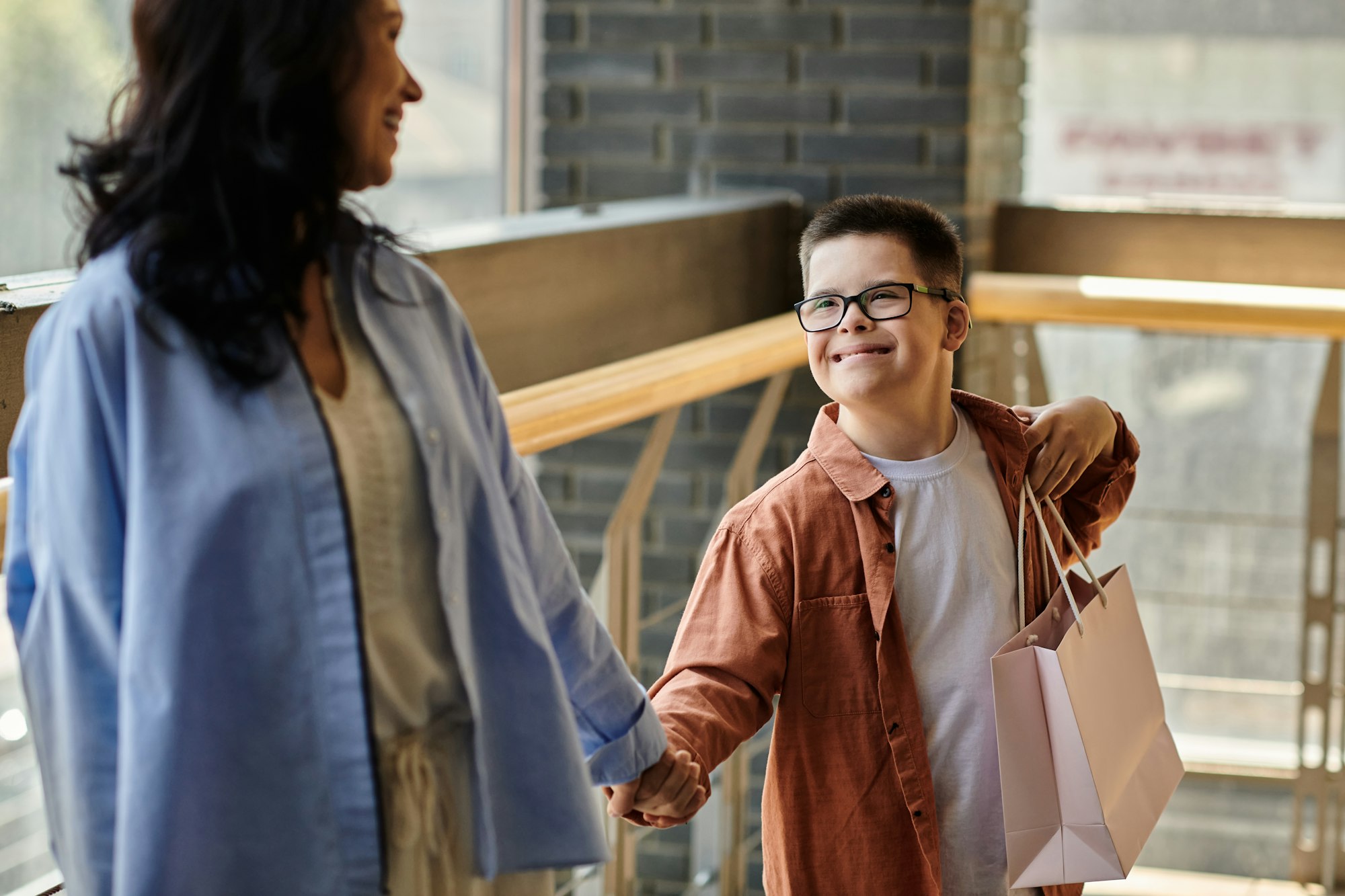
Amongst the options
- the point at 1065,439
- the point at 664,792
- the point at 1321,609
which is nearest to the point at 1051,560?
the point at 1065,439

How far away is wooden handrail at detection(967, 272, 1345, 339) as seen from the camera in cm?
231

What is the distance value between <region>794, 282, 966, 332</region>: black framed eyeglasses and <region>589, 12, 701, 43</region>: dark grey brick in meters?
1.94

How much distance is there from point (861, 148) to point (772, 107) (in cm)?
21

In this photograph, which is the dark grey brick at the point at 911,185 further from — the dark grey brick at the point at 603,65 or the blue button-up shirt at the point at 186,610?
the blue button-up shirt at the point at 186,610

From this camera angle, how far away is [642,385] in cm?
166

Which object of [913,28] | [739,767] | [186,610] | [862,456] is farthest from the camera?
[913,28]

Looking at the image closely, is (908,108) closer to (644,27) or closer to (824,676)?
(644,27)

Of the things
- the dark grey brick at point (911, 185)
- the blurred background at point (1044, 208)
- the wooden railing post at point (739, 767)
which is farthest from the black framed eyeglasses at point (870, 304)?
the dark grey brick at point (911, 185)

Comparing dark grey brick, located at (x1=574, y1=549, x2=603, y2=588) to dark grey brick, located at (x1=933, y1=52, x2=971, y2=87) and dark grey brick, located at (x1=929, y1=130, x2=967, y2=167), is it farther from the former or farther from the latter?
dark grey brick, located at (x1=933, y1=52, x2=971, y2=87)

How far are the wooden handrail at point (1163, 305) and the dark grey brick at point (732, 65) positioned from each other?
695 mm

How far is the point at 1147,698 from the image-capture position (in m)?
1.34

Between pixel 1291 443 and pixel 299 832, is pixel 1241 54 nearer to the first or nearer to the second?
pixel 1291 443

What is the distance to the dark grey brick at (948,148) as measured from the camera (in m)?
2.98

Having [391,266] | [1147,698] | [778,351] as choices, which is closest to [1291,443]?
[778,351]
